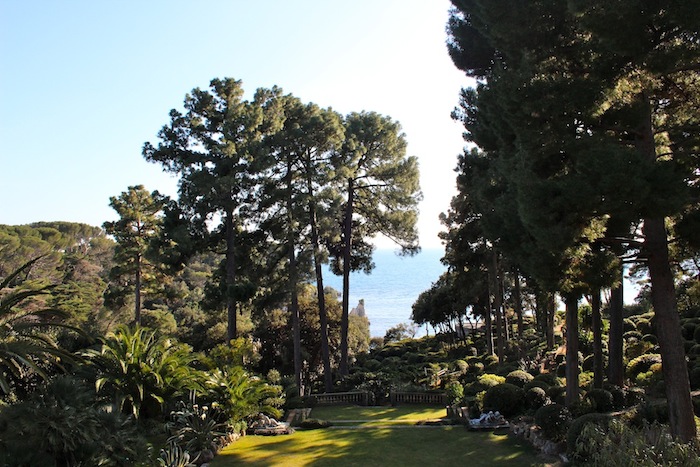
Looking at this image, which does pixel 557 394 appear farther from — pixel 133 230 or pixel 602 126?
pixel 133 230

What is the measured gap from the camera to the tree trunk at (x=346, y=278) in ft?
77.0

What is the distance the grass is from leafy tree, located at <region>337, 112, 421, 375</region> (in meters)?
11.6

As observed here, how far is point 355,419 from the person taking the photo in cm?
1548

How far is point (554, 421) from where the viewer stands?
9.78 metres

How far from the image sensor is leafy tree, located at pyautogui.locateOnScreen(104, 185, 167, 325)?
2561 cm

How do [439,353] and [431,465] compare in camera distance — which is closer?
[431,465]

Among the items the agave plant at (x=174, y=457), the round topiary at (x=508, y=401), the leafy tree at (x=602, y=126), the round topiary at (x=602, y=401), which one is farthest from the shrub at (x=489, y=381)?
the agave plant at (x=174, y=457)

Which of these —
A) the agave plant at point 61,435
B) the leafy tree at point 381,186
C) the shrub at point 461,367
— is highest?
the leafy tree at point 381,186

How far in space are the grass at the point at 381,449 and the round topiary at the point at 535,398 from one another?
184 cm

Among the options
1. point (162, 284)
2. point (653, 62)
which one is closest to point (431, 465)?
point (653, 62)

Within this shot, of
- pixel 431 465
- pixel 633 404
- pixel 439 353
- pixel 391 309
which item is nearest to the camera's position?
pixel 431 465

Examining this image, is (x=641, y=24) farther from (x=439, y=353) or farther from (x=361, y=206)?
(x=439, y=353)

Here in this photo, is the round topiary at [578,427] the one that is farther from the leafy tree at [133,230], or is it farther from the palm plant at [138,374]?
the leafy tree at [133,230]

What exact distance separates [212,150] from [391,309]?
357ft
